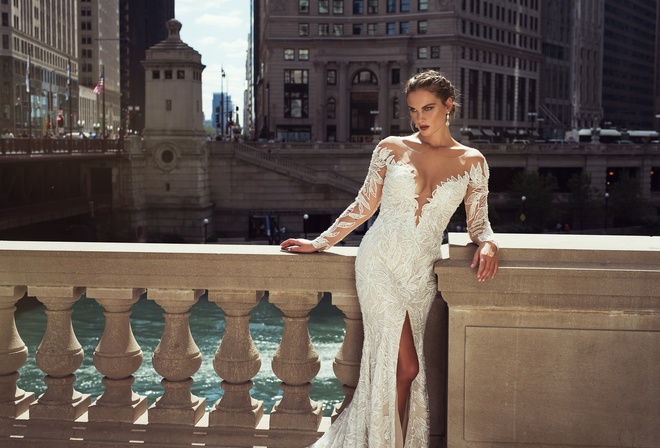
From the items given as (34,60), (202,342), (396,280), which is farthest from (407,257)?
(34,60)

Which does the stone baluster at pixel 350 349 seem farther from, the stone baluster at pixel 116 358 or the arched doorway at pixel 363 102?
the arched doorway at pixel 363 102

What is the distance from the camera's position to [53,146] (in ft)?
192

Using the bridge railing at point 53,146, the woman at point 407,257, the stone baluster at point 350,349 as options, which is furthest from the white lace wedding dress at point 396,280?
the bridge railing at point 53,146

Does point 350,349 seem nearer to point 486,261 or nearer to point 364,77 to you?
point 486,261

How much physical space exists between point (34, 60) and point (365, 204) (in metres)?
128

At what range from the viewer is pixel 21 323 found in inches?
1620

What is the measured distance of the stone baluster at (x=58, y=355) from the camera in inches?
260

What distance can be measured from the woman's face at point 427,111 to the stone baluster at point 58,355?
2668 mm

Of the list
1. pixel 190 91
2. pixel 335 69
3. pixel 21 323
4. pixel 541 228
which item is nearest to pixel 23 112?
pixel 335 69

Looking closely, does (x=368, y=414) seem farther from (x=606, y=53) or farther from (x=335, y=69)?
(x=606, y=53)

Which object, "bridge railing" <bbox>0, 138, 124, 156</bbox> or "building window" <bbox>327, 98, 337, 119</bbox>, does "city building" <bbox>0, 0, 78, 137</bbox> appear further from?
"bridge railing" <bbox>0, 138, 124, 156</bbox>

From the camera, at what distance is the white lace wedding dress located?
5.95m

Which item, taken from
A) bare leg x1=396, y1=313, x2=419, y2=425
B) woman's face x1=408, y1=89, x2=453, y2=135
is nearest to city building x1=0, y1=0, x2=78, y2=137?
woman's face x1=408, y1=89, x2=453, y2=135

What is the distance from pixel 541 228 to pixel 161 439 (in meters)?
77.7
